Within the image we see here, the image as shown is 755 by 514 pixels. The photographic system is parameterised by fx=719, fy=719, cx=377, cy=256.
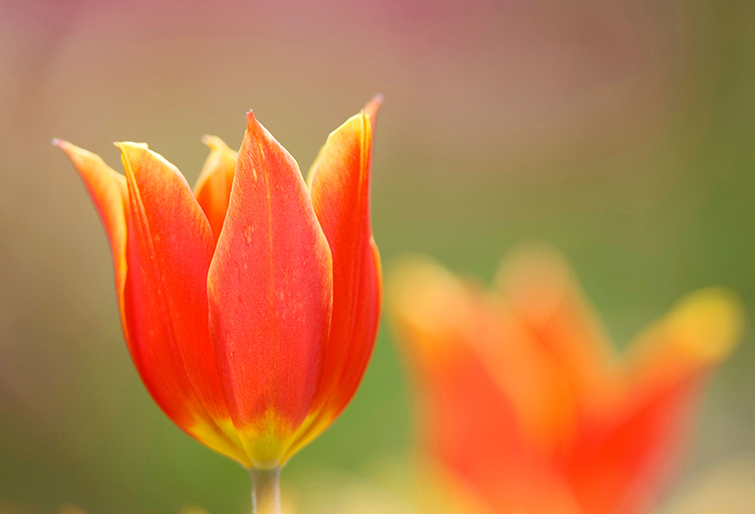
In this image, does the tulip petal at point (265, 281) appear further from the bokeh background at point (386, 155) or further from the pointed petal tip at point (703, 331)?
the bokeh background at point (386, 155)

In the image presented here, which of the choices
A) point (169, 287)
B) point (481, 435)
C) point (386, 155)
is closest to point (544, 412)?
point (481, 435)

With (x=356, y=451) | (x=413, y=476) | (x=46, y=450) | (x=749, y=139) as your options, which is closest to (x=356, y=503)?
(x=413, y=476)

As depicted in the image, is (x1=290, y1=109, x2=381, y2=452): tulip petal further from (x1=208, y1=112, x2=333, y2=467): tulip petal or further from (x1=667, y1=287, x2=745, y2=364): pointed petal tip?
(x1=667, y1=287, x2=745, y2=364): pointed petal tip

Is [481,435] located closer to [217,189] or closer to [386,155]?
[217,189]

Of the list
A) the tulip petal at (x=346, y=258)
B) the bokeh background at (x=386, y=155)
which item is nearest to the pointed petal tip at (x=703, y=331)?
the tulip petal at (x=346, y=258)

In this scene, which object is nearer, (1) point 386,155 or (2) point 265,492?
(2) point 265,492

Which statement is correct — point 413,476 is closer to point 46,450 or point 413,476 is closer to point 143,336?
point 143,336

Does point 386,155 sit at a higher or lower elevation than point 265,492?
higher
